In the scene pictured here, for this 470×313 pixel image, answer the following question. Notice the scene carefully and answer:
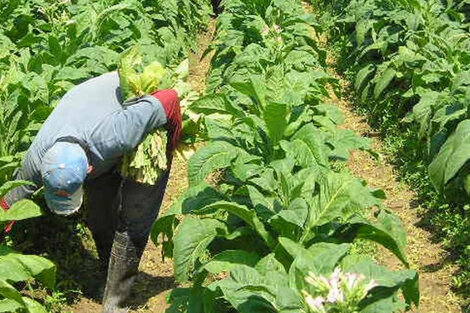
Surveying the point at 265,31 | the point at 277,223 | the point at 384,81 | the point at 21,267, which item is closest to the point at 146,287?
the point at 21,267

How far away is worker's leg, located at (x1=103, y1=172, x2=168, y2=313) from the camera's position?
4.51 metres

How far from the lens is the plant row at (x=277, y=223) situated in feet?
9.64

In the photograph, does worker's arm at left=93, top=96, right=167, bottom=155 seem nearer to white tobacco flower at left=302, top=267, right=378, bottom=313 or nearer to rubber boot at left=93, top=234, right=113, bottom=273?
rubber boot at left=93, top=234, right=113, bottom=273

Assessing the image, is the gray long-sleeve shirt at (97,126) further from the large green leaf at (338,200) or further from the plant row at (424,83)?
the plant row at (424,83)

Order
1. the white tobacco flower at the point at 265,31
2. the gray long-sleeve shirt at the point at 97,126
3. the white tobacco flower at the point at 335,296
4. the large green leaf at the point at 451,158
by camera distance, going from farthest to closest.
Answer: the white tobacco flower at the point at 265,31 < the large green leaf at the point at 451,158 < the gray long-sleeve shirt at the point at 97,126 < the white tobacco flower at the point at 335,296

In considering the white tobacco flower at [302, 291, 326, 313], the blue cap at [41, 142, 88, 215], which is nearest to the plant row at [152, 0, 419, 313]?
the white tobacco flower at [302, 291, 326, 313]

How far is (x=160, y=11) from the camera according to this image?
903 centimetres

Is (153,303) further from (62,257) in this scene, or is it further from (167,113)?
(167,113)

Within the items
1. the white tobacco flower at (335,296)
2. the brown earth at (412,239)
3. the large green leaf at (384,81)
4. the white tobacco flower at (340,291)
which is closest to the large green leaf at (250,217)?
the white tobacco flower at (340,291)

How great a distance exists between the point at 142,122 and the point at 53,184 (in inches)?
21.9

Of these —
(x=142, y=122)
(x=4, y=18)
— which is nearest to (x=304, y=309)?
(x=142, y=122)

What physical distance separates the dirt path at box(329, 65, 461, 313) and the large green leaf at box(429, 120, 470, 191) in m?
0.38

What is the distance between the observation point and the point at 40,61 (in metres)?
5.77

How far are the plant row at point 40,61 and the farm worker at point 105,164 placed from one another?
196mm
